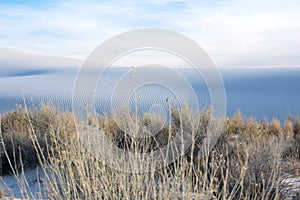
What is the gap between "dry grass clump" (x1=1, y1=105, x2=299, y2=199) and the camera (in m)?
4.64

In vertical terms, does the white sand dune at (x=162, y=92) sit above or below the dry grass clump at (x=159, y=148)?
below

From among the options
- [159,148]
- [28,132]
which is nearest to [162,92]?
[28,132]

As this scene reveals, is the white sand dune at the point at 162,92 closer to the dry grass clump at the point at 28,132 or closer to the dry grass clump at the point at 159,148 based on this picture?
the dry grass clump at the point at 28,132

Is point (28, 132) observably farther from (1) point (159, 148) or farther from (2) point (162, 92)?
(2) point (162, 92)

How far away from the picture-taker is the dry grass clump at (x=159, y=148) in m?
4.64

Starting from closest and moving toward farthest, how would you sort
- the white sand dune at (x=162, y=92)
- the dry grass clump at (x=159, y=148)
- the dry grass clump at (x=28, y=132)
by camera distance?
1. the dry grass clump at (x=159, y=148)
2. the dry grass clump at (x=28, y=132)
3. the white sand dune at (x=162, y=92)

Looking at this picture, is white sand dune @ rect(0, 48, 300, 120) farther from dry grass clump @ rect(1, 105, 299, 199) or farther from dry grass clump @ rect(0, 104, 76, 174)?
dry grass clump @ rect(1, 105, 299, 199)

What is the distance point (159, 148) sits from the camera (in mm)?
4527

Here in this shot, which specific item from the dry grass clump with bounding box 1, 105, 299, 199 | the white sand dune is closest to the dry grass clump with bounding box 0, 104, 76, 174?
the dry grass clump with bounding box 1, 105, 299, 199

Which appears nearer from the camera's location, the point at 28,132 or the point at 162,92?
the point at 28,132

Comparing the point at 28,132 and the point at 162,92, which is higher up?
the point at 28,132

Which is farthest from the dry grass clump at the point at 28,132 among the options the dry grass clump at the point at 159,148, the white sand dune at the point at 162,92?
the white sand dune at the point at 162,92

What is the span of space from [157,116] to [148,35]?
4013 millimetres

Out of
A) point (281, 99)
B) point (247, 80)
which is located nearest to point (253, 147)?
point (281, 99)
